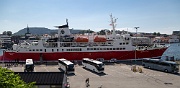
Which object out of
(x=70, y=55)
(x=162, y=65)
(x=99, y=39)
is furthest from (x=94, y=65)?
(x=99, y=39)

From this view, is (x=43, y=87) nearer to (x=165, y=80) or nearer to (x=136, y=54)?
(x=165, y=80)

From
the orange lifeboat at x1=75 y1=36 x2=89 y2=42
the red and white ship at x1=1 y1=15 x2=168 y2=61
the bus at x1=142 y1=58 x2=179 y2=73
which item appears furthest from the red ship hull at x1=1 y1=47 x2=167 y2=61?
the bus at x1=142 y1=58 x2=179 y2=73

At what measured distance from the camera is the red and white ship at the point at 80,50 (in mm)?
50156

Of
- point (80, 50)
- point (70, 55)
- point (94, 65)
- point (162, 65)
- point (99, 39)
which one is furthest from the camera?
point (99, 39)

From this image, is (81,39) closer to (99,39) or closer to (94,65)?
(99,39)

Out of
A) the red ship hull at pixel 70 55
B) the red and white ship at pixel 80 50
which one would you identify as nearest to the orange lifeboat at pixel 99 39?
the red and white ship at pixel 80 50

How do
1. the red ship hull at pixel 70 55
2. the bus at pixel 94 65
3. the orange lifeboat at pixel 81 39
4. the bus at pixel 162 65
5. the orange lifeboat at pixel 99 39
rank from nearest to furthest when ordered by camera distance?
the bus at pixel 162 65 < the bus at pixel 94 65 < the red ship hull at pixel 70 55 < the orange lifeboat at pixel 81 39 < the orange lifeboat at pixel 99 39

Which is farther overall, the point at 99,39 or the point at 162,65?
the point at 99,39

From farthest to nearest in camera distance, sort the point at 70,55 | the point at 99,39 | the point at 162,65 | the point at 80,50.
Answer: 1. the point at 99,39
2. the point at 80,50
3. the point at 70,55
4. the point at 162,65

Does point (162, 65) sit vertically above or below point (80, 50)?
below

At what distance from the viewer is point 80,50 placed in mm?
50781

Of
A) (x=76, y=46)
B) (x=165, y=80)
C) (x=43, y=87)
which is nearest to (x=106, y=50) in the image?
(x=76, y=46)

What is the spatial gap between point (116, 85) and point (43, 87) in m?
11.7

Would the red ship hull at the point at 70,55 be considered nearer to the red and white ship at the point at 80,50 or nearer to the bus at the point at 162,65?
the red and white ship at the point at 80,50
